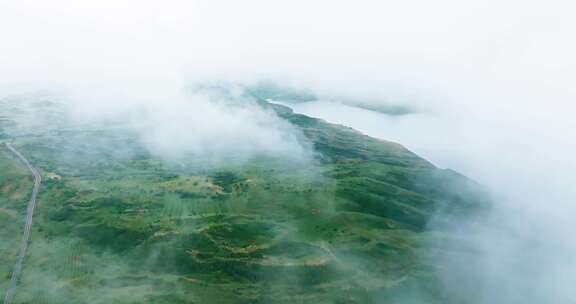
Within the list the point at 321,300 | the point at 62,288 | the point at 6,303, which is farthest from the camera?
the point at 321,300

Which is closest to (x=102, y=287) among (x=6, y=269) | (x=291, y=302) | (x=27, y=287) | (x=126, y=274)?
(x=126, y=274)

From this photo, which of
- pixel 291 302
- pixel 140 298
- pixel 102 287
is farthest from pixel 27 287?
pixel 291 302

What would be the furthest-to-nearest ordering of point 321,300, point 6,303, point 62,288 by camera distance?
point 321,300, point 62,288, point 6,303

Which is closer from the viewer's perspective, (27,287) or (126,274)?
(27,287)

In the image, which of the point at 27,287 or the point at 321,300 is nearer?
the point at 27,287

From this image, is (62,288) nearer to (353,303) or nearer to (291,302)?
(291,302)

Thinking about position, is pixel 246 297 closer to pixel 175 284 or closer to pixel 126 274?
pixel 175 284

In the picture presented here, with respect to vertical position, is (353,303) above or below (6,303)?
above

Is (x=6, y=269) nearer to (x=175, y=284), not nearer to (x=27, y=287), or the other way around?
(x=27, y=287)
